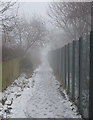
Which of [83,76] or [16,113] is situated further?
[16,113]

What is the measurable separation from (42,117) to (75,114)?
97cm

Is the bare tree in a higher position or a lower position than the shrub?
higher

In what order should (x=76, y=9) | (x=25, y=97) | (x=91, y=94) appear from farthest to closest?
(x=76, y=9), (x=25, y=97), (x=91, y=94)

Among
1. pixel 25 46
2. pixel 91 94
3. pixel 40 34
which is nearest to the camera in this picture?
pixel 91 94

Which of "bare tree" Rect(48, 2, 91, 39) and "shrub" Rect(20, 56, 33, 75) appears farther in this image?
"shrub" Rect(20, 56, 33, 75)

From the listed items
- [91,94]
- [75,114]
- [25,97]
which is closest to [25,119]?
[75,114]

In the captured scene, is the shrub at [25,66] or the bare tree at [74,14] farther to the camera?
the shrub at [25,66]

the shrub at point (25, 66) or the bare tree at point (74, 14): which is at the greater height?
the bare tree at point (74, 14)

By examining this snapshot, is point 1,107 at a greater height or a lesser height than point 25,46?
lesser

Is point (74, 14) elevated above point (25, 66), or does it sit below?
above

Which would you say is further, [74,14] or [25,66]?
[25,66]

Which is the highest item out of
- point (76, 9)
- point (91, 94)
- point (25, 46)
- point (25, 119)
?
point (76, 9)

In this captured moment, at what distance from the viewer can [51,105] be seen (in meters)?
8.48

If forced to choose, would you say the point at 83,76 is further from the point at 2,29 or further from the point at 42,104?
the point at 2,29
